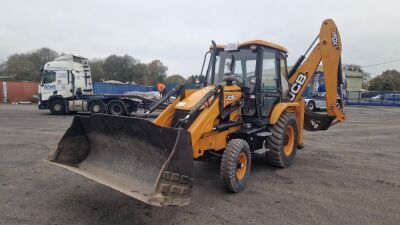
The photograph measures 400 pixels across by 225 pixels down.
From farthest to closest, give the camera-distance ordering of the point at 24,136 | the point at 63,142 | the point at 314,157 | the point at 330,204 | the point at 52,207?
the point at 24,136, the point at 314,157, the point at 63,142, the point at 330,204, the point at 52,207

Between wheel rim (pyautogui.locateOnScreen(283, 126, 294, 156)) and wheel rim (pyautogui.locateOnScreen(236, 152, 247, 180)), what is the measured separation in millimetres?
2049

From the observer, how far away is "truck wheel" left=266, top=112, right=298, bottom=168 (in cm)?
702

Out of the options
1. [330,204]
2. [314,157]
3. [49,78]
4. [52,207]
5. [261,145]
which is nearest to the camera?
[52,207]

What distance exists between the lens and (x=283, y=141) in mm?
7230

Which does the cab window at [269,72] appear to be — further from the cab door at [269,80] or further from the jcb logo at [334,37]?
the jcb logo at [334,37]

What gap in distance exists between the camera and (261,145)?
7094 millimetres

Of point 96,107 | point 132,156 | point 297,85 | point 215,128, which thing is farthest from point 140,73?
point 132,156

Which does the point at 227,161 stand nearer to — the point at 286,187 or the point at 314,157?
the point at 286,187

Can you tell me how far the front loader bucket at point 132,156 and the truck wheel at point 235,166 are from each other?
3.51ft

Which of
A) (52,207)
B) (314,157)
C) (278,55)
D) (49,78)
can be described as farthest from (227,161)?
(49,78)

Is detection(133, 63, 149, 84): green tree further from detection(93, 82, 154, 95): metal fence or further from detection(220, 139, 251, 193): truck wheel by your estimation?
detection(220, 139, 251, 193): truck wheel

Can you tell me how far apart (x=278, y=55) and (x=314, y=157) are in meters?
2.77

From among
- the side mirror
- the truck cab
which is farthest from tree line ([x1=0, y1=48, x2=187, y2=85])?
the side mirror

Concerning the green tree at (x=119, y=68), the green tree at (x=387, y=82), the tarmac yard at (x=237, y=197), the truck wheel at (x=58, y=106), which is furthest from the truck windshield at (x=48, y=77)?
the green tree at (x=387, y=82)
